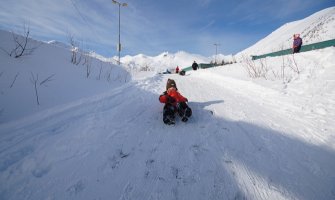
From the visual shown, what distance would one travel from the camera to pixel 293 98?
15.1 feet

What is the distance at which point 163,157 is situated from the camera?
242 cm

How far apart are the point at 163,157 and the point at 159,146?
0.99ft

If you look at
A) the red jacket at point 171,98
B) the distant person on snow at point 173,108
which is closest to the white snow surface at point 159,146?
the distant person on snow at point 173,108

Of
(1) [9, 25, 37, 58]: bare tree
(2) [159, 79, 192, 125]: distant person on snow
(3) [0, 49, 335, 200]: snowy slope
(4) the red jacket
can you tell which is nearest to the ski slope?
(3) [0, 49, 335, 200]: snowy slope

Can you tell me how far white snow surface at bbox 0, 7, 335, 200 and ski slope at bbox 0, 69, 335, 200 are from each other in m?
0.01

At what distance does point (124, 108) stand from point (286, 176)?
3.41 m

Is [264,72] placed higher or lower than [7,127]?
higher

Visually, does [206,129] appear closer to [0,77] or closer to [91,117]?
[91,117]

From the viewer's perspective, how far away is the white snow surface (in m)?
1.88

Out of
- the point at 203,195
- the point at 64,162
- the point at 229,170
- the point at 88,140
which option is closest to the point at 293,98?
the point at 229,170

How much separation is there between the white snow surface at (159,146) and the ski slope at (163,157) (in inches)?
0.5

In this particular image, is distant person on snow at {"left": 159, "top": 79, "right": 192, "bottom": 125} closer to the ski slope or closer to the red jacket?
the red jacket

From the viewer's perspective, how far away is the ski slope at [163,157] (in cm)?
185

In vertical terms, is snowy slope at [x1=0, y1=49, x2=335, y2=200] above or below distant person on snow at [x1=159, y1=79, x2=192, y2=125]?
below
